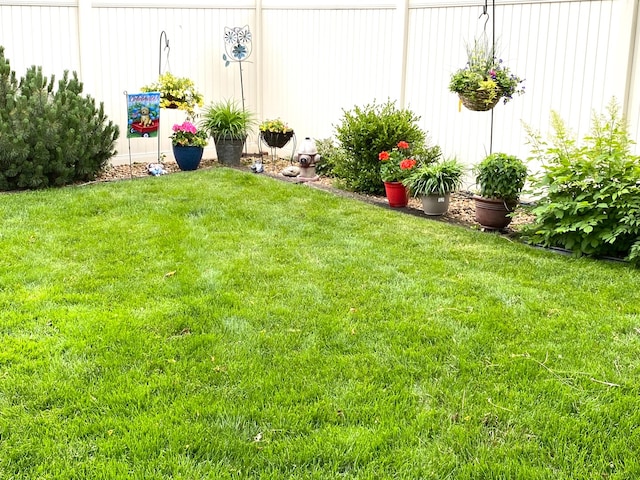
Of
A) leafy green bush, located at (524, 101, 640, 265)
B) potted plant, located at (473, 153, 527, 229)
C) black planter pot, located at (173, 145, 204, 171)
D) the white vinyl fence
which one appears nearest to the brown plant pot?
potted plant, located at (473, 153, 527, 229)

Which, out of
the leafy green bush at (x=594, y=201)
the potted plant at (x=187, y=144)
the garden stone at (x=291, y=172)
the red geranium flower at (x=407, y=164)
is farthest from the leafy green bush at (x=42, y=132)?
the leafy green bush at (x=594, y=201)

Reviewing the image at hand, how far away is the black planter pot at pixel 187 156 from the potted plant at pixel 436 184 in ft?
10.1

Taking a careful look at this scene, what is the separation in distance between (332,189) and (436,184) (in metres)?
1.60

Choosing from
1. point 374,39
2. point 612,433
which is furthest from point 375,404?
point 374,39

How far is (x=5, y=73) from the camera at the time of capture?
6.59 meters

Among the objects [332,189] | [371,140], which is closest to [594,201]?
[371,140]

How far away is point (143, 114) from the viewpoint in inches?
304

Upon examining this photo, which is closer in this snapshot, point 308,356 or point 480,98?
point 308,356

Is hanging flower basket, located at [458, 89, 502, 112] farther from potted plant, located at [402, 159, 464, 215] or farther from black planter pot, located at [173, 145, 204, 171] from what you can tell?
black planter pot, located at [173, 145, 204, 171]

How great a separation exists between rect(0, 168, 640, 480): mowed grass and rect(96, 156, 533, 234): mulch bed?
831 millimetres

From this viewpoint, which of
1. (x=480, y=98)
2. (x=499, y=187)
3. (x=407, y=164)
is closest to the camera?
(x=499, y=187)

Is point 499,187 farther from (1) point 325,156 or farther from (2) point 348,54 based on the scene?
(2) point 348,54

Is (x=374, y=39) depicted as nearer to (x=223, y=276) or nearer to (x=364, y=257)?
(x=364, y=257)

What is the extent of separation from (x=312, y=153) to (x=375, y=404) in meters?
5.49
